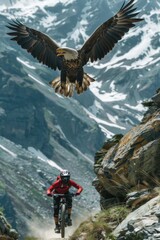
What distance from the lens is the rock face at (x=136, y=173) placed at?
11.1m

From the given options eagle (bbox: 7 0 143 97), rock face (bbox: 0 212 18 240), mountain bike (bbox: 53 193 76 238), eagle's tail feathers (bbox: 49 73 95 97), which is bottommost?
rock face (bbox: 0 212 18 240)

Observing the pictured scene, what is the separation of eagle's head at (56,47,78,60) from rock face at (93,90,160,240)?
2.82 metres

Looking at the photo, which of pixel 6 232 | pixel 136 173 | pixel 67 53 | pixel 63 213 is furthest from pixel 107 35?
pixel 6 232

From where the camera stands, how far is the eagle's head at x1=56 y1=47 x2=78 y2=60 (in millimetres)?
17062

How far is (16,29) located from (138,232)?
37.9ft

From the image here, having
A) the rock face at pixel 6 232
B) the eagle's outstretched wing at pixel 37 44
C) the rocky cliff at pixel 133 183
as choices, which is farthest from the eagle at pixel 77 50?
the rock face at pixel 6 232

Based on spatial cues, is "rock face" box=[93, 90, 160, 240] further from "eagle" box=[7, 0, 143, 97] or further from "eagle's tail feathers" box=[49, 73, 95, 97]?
"eagle" box=[7, 0, 143, 97]

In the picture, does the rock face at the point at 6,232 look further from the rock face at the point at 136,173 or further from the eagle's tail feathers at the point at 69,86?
the eagle's tail feathers at the point at 69,86

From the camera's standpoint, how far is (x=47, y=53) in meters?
20.0

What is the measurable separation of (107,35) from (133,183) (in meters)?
6.04

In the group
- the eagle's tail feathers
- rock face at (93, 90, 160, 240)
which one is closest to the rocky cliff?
rock face at (93, 90, 160, 240)

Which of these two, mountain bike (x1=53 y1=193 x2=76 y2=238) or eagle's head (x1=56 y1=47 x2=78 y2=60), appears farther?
eagle's head (x1=56 y1=47 x2=78 y2=60)

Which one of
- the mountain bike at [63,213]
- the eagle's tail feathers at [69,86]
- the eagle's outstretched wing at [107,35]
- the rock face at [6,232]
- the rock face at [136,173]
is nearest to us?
the rock face at [136,173]

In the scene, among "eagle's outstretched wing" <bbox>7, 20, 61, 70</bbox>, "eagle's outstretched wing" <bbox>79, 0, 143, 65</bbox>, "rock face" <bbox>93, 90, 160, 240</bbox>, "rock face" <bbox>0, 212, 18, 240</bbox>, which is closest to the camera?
"rock face" <bbox>93, 90, 160, 240</bbox>
